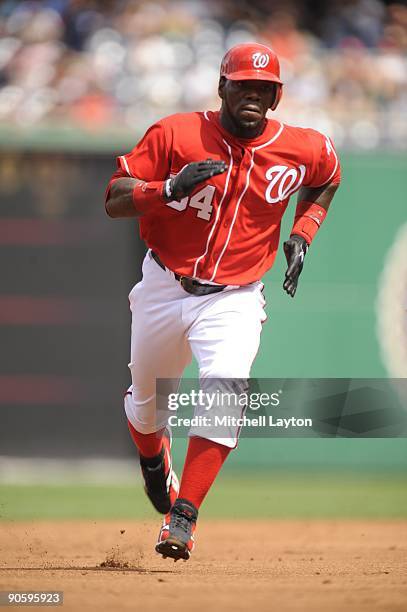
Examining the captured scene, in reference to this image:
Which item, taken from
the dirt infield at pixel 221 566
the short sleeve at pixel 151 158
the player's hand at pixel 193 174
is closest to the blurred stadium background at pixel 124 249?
the dirt infield at pixel 221 566

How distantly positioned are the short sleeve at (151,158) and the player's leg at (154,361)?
56 centimetres

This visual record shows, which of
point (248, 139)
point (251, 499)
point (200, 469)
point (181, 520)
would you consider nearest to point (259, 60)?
point (248, 139)

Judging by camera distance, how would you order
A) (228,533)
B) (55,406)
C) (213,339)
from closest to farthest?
(213,339) → (228,533) → (55,406)

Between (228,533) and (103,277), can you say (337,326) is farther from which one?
(228,533)

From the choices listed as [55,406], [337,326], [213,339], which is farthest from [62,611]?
[337,326]

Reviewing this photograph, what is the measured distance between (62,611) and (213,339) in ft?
5.26

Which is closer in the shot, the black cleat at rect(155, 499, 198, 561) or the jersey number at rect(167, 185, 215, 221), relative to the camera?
the black cleat at rect(155, 499, 198, 561)

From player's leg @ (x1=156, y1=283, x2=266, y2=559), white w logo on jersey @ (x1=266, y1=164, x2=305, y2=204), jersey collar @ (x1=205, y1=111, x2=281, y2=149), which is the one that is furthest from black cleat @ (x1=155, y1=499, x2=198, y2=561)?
jersey collar @ (x1=205, y1=111, x2=281, y2=149)

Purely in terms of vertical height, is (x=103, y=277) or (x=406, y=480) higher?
(x=103, y=277)

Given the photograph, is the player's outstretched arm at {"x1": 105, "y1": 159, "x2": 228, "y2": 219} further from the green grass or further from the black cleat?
the green grass

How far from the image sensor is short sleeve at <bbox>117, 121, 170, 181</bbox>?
18.1ft

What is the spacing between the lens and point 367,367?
1188 centimetres

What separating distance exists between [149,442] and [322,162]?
6.17ft

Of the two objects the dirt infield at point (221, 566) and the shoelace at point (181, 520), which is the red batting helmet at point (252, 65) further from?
the dirt infield at point (221, 566)
